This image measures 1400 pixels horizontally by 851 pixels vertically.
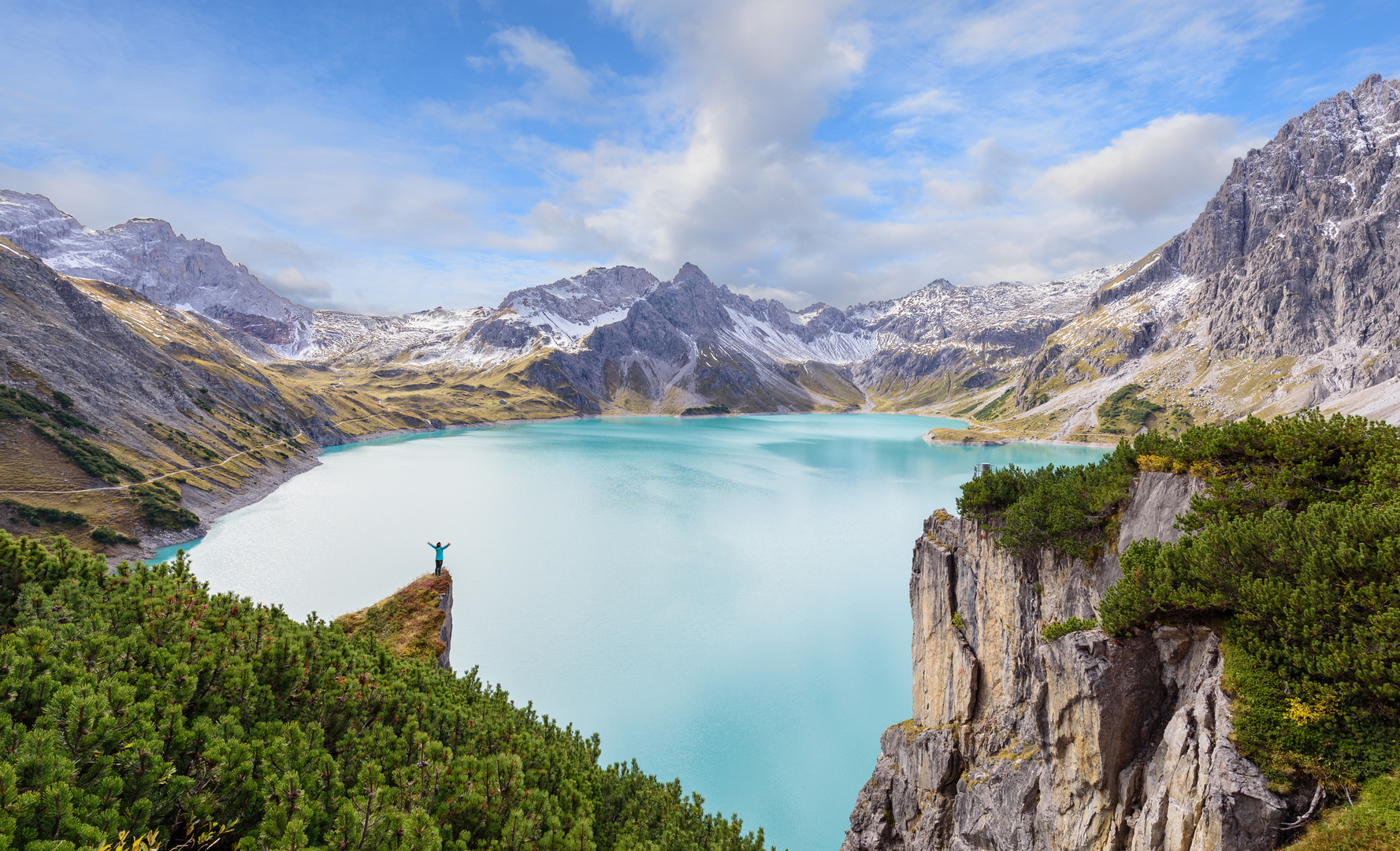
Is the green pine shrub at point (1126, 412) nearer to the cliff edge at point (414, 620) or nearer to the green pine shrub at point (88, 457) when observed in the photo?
the cliff edge at point (414, 620)

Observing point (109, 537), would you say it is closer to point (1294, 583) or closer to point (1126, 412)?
point (1294, 583)

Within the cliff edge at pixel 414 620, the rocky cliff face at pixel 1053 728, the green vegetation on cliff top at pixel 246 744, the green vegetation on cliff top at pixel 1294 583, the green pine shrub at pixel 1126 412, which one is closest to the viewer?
the green vegetation on cliff top at pixel 246 744

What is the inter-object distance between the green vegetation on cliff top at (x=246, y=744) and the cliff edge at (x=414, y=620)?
335 inches

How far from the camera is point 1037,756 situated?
16.4 meters

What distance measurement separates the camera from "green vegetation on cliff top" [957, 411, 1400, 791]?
9852mm

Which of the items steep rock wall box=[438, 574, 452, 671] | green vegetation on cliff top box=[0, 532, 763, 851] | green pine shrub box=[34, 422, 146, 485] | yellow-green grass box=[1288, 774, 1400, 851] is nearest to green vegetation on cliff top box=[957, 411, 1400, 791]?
yellow-green grass box=[1288, 774, 1400, 851]

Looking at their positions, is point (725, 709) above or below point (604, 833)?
below

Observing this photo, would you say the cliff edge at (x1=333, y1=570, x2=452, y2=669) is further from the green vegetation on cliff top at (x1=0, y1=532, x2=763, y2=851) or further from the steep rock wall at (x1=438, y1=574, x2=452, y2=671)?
the green vegetation on cliff top at (x1=0, y1=532, x2=763, y2=851)

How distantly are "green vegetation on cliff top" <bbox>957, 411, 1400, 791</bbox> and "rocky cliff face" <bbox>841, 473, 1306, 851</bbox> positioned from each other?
74cm

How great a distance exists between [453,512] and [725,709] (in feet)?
190

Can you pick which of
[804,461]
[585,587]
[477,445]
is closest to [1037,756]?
[585,587]

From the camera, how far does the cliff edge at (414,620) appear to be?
22939 millimetres

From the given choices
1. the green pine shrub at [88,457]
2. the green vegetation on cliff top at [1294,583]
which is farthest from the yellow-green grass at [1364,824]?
the green pine shrub at [88,457]

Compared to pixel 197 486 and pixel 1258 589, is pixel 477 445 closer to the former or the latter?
pixel 197 486
